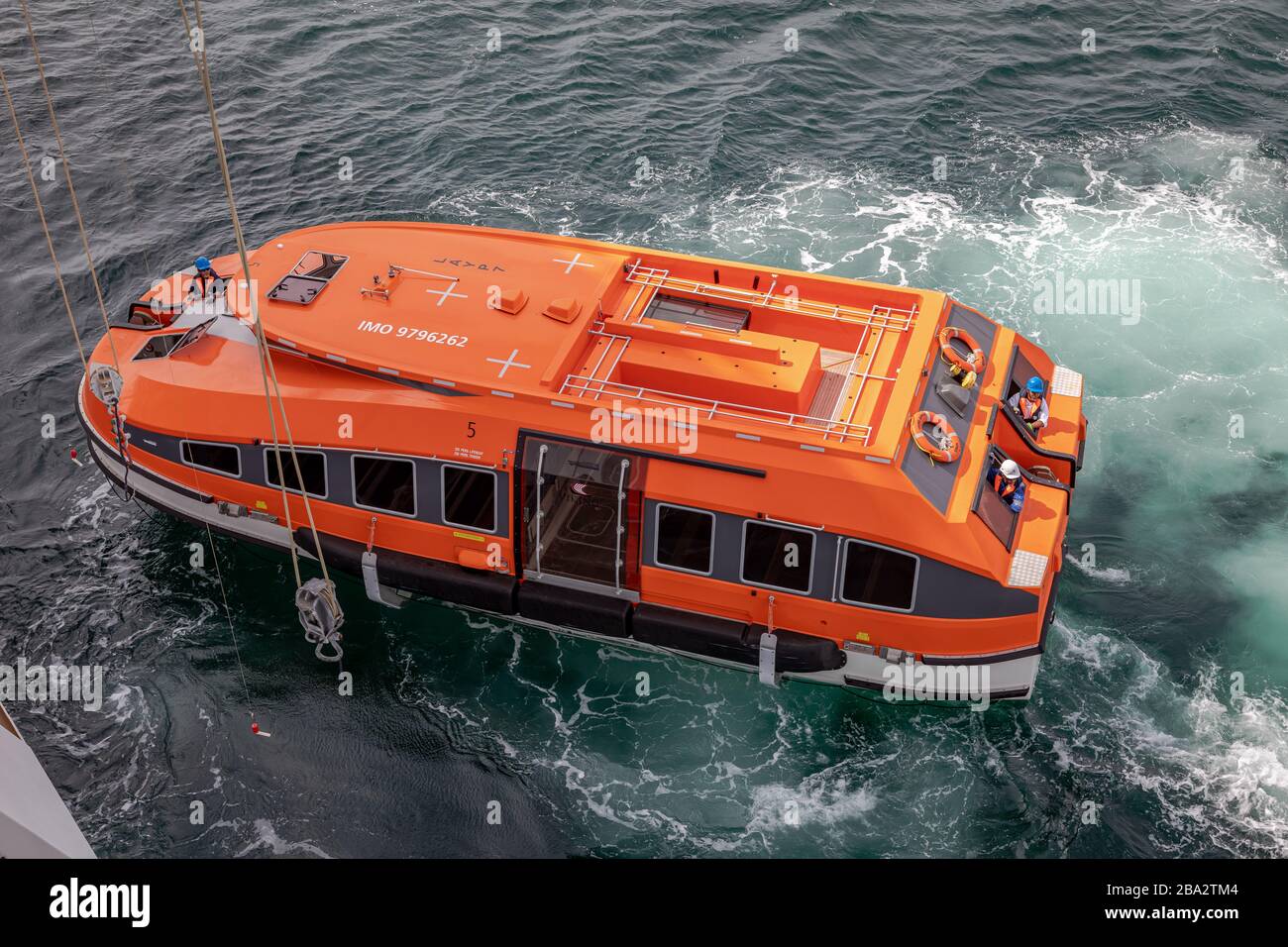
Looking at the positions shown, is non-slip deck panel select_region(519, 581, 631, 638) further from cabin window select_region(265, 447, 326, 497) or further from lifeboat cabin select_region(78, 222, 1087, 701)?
cabin window select_region(265, 447, 326, 497)

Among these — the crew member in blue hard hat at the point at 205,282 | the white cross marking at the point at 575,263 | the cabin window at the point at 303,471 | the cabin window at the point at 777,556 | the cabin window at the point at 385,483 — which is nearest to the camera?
the cabin window at the point at 777,556

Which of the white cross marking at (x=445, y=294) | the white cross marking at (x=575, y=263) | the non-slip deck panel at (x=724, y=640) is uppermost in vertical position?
the white cross marking at (x=575, y=263)

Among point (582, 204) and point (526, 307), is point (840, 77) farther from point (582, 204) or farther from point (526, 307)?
point (526, 307)

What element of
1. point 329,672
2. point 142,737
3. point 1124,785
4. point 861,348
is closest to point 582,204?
point 861,348

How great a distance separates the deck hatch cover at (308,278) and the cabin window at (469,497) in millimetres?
3646

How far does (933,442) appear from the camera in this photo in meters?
15.9

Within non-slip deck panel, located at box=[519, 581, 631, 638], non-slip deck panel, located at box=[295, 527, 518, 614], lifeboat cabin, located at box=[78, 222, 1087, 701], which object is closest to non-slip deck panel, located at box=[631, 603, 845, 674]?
lifeboat cabin, located at box=[78, 222, 1087, 701]

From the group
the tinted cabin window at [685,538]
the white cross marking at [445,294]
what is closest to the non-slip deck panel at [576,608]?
the tinted cabin window at [685,538]

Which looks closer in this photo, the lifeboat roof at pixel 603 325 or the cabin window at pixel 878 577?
the cabin window at pixel 878 577

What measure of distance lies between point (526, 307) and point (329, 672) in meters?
6.11

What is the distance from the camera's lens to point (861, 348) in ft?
56.6

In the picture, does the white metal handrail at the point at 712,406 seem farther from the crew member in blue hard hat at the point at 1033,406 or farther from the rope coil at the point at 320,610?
the rope coil at the point at 320,610

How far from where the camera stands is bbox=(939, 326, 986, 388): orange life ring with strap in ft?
55.6

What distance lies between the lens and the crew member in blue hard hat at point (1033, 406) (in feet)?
56.5
